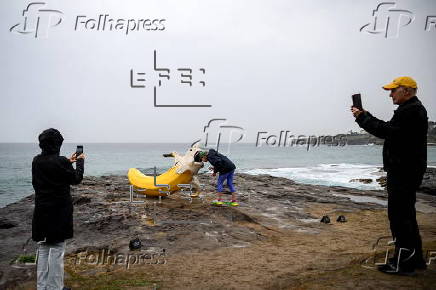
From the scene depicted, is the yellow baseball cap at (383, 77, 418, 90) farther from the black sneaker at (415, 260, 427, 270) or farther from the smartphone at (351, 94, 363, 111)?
the black sneaker at (415, 260, 427, 270)

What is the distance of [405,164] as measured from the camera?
12.8ft

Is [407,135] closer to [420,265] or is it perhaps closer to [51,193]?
[420,265]

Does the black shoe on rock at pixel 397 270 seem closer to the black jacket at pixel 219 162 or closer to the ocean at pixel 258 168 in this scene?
the black jacket at pixel 219 162

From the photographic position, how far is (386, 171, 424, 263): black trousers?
388cm

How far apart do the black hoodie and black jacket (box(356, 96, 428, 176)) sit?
4051mm

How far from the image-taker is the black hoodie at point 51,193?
13.0 feet

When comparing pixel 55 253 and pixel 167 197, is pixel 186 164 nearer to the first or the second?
pixel 167 197

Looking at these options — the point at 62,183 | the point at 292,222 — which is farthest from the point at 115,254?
the point at 292,222

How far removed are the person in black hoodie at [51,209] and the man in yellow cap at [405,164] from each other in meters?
4.08

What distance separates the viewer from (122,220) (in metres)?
8.23

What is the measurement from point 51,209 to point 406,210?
4593mm
